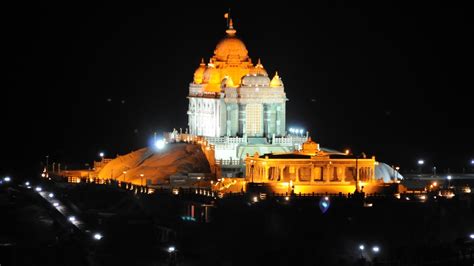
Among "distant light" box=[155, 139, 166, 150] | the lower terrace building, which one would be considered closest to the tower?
"distant light" box=[155, 139, 166, 150]

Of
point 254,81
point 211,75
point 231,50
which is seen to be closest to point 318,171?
point 254,81

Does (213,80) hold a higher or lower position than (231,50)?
lower

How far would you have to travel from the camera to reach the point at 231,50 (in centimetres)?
15138

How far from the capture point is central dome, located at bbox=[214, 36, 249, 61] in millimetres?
151375

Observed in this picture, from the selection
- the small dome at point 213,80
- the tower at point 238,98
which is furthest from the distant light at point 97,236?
the small dome at point 213,80

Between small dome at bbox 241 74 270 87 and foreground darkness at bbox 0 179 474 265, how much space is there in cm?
1561

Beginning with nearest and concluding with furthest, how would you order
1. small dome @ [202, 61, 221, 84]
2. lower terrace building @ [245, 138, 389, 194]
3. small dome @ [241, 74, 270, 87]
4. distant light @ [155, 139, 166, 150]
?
lower terrace building @ [245, 138, 389, 194] → small dome @ [241, 74, 270, 87] → small dome @ [202, 61, 221, 84] → distant light @ [155, 139, 166, 150]

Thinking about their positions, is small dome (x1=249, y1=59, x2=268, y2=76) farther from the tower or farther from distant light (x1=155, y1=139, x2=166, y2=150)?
distant light (x1=155, y1=139, x2=166, y2=150)

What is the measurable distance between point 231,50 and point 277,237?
28.5 meters

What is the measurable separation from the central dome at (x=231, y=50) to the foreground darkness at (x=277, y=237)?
18588mm

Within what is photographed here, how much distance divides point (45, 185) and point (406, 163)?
78.1 ft

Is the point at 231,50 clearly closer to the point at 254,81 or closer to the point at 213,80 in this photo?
the point at 213,80

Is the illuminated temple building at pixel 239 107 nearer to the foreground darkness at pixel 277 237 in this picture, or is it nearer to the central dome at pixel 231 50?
the central dome at pixel 231 50

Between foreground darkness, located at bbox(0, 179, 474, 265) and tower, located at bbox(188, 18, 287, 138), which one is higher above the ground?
tower, located at bbox(188, 18, 287, 138)
